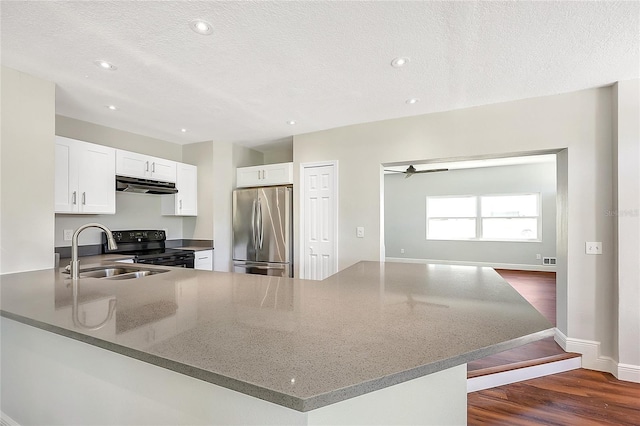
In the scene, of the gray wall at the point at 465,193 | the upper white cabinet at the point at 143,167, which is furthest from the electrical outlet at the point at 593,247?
the gray wall at the point at 465,193

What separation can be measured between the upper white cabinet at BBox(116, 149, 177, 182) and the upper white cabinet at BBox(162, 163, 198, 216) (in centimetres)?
13

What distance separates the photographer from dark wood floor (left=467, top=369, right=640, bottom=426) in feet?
6.54

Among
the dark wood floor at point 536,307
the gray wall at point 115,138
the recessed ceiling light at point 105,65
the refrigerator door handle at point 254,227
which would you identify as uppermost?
the recessed ceiling light at point 105,65

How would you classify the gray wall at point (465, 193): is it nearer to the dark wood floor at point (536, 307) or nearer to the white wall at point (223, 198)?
the dark wood floor at point (536, 307)

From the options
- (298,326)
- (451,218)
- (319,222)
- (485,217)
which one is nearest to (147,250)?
(319,222)

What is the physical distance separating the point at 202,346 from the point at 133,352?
19 cm

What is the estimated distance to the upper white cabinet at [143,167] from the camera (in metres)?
3.38

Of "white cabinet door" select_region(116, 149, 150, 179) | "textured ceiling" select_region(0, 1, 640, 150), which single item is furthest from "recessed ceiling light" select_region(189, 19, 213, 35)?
"white cabinet door" select_region(116, 149, 150, 179)

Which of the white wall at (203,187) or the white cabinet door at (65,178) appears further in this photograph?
the white wall at (203,187)

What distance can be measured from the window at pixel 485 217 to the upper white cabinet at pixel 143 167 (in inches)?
246

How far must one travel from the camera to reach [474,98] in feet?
9.25

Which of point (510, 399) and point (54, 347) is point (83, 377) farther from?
point (510, 399)

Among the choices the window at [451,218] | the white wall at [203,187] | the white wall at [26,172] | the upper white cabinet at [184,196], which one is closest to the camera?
the white wall at [26,172]

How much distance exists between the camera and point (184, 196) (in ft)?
13.8
